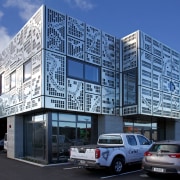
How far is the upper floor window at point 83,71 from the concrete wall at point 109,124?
2527 millimetres

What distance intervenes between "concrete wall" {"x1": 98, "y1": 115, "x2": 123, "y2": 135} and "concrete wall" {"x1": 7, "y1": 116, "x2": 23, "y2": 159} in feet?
18.3

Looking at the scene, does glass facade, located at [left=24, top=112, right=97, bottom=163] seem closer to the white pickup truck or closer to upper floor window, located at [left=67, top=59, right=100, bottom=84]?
upper floor window, located at [left=67, top=59, right=100, bottom=84]

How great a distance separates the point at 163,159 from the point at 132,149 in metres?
3.24

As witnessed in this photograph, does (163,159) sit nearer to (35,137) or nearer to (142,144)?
(142,144)

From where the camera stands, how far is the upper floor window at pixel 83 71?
17.9 m

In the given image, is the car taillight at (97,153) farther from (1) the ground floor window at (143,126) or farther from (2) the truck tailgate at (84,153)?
(1) the ground floor window at (143,126)

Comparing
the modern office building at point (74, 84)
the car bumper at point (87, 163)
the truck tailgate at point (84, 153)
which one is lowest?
the car bumper at point (87, 163)

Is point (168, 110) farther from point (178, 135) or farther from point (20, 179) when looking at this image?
point (20, 179)

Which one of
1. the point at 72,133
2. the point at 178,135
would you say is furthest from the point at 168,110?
the point at 72,133

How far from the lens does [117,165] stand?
12844mm

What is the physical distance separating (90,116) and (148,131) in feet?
21.2

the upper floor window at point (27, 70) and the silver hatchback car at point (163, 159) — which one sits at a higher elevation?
the upper floor window at point (27, 70)

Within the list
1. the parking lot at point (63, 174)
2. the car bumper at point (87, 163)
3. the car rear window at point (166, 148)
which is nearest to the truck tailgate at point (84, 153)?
the car bumper at point (87, 163)

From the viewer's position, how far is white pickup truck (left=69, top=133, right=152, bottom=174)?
12052 millimetres
